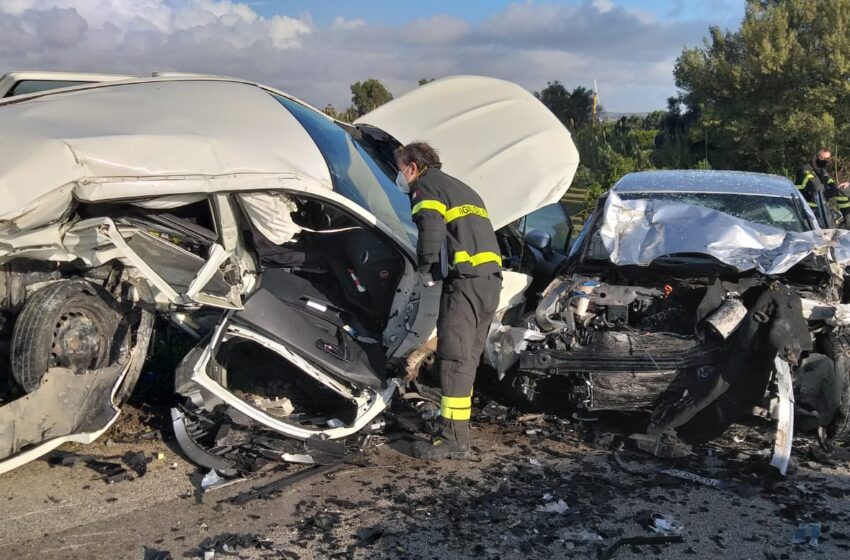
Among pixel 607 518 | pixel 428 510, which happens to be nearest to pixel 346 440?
pixel 428 510

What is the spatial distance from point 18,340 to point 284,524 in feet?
5.23

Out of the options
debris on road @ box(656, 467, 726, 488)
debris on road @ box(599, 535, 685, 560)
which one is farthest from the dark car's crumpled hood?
debris on road @ box(599, 535, 685, 560)

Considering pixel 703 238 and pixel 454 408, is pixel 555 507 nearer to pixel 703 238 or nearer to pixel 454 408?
pixel 454 408

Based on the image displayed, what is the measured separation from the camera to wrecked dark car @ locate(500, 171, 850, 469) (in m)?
Result: 3.96

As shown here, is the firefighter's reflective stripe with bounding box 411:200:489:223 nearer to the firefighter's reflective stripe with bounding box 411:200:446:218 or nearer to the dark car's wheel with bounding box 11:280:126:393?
the firefighter's reflective stripe with bounding box 411:200:446:218

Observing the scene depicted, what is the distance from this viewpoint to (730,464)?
4.12m

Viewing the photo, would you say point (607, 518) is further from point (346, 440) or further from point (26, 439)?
point (26, 439)

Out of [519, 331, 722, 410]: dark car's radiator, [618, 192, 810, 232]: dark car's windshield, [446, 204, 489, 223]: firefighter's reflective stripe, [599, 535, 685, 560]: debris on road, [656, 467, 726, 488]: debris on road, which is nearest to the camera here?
[599, 535, 685, 560]: debris on road

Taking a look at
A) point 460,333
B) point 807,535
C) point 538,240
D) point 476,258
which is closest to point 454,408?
point 460,333

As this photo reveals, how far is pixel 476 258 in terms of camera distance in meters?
4.33

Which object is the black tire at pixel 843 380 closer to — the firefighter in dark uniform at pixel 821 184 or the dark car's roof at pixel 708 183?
the dark car's roof at pixel 708 183

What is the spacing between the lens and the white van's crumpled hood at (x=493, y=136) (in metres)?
4.76

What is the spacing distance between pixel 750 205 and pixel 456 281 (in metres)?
2.63

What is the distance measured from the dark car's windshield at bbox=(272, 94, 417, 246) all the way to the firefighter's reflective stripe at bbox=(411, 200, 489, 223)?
0.21m
